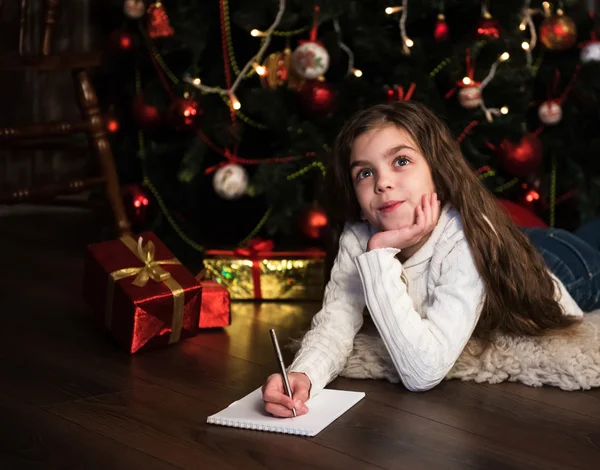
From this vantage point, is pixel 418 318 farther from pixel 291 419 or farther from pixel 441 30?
pixel 441 30

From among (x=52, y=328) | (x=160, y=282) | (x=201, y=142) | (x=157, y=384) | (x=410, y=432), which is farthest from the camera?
(x=201, y=142)

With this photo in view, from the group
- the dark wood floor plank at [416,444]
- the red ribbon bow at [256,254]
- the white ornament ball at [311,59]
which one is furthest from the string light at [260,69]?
the dark wood floor plank at [416,444]

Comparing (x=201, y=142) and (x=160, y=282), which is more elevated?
(x=201, y=142)

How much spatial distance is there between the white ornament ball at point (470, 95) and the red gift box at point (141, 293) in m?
0.90

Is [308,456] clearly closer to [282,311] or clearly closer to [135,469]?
[135,469]

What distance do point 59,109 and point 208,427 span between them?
7.51 feet

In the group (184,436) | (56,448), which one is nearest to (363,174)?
(184,436)

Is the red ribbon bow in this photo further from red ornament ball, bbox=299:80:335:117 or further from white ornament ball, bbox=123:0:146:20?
white ornament ball, bbox=123:0:146:20

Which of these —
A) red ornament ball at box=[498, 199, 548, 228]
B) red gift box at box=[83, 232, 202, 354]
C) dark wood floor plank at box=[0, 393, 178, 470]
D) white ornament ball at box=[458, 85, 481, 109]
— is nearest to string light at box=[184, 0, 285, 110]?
white ornament ball at box=[458, 85, 481, 109]

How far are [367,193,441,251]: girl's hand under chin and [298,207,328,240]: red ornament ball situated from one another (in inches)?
34.3

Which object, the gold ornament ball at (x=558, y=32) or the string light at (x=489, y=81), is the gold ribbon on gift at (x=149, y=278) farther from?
the gold ornament ball at (x=558, y=32)

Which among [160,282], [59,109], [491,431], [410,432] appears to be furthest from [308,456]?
[59,109]

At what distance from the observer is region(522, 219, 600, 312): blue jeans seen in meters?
1.92

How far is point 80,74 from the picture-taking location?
A: 2.60 m
